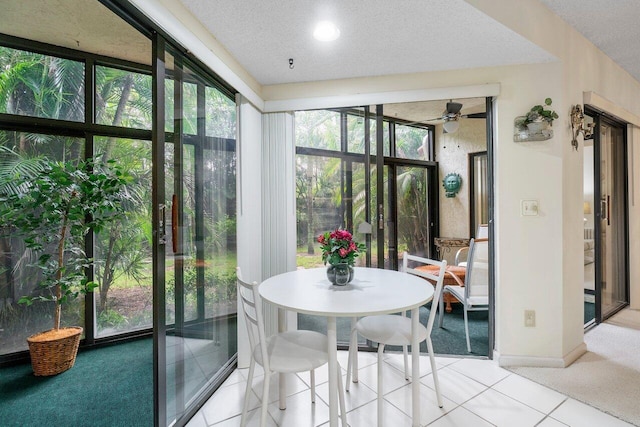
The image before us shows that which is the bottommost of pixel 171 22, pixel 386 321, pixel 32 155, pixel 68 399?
pixel 68 399

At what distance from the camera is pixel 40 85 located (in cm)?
237

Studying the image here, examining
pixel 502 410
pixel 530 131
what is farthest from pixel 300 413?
pixel 530 131

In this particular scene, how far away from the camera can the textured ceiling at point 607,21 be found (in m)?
2.06

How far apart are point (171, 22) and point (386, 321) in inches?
82.0

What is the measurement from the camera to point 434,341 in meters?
2.73

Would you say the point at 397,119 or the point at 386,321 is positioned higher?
the point at 397,119

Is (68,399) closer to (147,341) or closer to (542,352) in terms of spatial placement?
(147,341)

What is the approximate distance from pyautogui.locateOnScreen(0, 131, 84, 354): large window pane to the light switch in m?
3.65

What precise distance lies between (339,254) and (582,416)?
1.65m

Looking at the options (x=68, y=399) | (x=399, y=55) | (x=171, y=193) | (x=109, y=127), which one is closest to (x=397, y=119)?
(x=399, y=55)

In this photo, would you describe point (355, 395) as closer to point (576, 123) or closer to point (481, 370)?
point (481, 370)

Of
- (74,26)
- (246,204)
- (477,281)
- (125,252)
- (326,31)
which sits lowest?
(477,281)

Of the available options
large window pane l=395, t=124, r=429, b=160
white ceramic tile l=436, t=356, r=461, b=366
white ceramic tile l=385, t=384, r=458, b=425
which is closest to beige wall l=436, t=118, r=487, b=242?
large window pane l=395, t=124, r=429, b=160

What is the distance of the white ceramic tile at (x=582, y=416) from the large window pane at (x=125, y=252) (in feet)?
10.2
